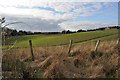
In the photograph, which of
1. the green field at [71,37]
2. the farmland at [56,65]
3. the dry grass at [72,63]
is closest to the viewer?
the farmland at [56,65]

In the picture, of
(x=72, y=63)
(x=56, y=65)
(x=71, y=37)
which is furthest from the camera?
(x=71, y=37)

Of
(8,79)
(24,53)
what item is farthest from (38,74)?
(24,53)

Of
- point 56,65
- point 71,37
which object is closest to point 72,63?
point 56,65

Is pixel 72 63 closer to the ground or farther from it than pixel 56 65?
closer to the ground

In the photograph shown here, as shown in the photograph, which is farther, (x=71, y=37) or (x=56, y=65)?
(x=71, y=37)

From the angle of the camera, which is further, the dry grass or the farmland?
the dry grass

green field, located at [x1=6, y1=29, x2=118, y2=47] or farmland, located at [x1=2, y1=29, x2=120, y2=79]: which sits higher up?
green field, located at [x1=6, y1=29, x2=118, y2=47]

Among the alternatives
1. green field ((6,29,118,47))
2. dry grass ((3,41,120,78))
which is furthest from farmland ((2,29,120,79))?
green field ((6,29,118,47))

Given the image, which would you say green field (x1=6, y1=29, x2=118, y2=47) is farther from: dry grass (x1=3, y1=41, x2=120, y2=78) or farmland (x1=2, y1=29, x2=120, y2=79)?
farmland (x1=2, y1=29, x2=120, y2=79)

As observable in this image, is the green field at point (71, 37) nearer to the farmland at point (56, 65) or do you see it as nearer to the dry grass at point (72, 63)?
the dry grass at point (72, 63)

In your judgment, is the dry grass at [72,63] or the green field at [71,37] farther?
the green field at [71,37]

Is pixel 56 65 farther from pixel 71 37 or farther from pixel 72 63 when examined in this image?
pixel 71 37

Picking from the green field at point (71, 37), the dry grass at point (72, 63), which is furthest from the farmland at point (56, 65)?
the green field at point (71, 37)

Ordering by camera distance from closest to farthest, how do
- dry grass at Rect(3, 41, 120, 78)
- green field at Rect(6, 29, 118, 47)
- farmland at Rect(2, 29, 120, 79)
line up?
farmland at Rect(2, 29, 120, 79), dry grass at Rect(3, 41, 120, 78), green field at Rect(6, 29, 118, 47)
